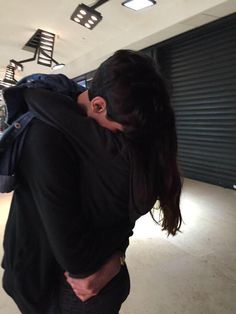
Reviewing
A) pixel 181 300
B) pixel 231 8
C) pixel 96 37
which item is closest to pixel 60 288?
pixel 181 300

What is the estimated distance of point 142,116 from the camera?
78 cm

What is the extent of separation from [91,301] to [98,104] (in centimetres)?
56

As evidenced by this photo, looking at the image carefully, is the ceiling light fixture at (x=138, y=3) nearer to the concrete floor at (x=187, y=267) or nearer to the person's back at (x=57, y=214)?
the concrete floor at (x=187, y=267)

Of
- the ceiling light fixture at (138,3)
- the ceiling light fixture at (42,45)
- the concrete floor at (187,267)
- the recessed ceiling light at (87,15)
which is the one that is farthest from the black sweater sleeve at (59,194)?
the ceiling light fixture at (42,45)

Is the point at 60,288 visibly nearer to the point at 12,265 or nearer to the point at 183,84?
the point at 12,265

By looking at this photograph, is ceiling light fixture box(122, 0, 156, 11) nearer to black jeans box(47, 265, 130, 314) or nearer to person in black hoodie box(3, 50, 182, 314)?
person in black hoodie box(3, 50, 182, 314)

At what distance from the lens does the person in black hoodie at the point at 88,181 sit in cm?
74

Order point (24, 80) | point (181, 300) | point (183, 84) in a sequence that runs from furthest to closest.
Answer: point (183, 84) < point (181, 300) < point (24, 80)

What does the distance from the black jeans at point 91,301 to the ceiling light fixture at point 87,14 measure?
324 centimetres

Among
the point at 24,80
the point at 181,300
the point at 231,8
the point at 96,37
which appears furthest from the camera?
the point at 96,37

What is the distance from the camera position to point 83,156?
78 cm

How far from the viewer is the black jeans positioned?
89 centimetres

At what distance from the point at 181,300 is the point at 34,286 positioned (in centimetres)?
145

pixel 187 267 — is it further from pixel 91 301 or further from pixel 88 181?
pixel 88 181
